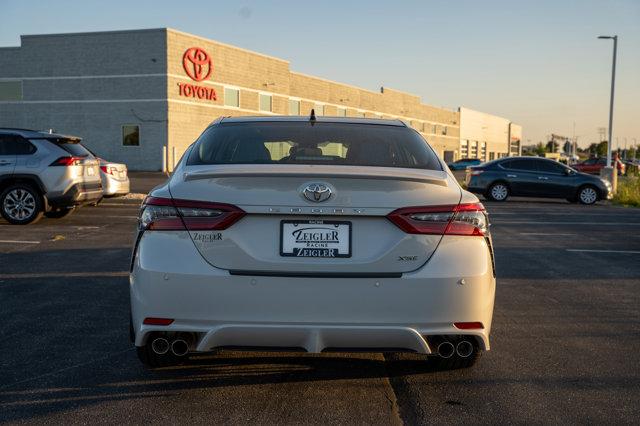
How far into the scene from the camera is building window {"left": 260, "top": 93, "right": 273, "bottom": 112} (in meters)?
53.6

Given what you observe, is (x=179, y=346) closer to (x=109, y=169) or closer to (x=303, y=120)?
(x=303, y=120)

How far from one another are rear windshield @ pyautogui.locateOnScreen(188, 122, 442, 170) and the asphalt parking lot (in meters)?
1.29

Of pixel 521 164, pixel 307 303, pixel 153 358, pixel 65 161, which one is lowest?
pixel 153 358

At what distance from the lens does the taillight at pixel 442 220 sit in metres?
3.62

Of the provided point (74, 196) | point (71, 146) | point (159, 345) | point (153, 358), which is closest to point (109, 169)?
point (71, 146)

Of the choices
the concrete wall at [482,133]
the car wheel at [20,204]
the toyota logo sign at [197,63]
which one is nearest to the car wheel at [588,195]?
the car wheel at [20,204]

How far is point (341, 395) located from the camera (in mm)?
3971

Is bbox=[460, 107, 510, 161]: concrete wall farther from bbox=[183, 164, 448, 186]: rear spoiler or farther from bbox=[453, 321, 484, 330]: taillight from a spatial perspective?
bbox=[453, 321, 484, 330]: taillight

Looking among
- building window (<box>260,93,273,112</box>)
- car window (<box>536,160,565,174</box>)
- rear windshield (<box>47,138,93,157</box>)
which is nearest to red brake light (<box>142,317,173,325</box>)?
rear windshield (<box>47,138,93,157</box>)

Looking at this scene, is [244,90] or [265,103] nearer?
[244,90]

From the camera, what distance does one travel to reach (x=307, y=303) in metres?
A: 3.56

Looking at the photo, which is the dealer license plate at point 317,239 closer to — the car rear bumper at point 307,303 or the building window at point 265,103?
the car rear bumper at point 307,303

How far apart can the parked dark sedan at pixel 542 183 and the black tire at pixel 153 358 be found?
1985 centimetres

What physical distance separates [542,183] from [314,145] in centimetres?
1948
